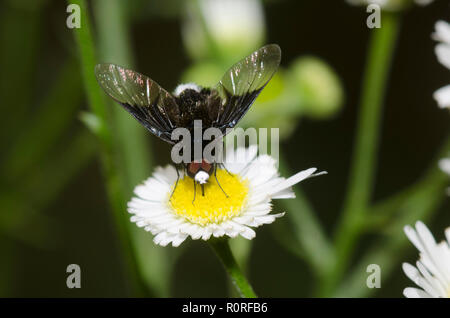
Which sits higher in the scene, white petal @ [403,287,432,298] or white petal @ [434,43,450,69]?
white petal @ [434,43,450,69]

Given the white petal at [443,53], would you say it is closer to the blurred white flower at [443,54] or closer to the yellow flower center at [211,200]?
Result: the blurred white flower at [443,54]

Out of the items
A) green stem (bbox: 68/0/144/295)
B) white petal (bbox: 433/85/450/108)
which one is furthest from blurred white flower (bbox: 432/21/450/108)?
green stem (bbox: 68/0/144/295)

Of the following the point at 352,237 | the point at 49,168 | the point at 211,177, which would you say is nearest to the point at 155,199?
the point at 211,177

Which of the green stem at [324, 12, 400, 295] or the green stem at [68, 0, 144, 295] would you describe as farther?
the green stem at [324, 12, 400, 295]

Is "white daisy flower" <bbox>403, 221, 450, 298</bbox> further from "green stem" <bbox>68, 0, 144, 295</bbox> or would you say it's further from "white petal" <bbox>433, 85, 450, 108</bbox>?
"green stem" <bbox>68, 0, 144, 295</bbox>
